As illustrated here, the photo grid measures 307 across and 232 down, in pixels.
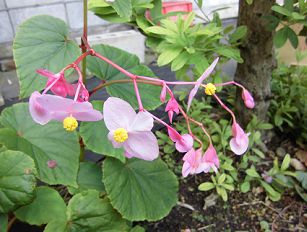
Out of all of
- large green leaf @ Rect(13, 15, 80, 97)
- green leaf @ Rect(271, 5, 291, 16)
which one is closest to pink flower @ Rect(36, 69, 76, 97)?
large green leaf @ Rect(13, 15, 80, 97)

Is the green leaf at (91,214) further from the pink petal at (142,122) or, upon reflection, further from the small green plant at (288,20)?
the small green plant at (288,20)

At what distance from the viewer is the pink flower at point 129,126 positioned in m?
0.44

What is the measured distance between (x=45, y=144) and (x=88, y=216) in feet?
0.70

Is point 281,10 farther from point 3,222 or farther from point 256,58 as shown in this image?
point 3,222

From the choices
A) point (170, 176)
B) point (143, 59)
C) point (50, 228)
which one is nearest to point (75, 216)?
point (50, 228)

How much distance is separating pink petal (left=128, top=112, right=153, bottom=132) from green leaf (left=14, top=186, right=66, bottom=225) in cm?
49

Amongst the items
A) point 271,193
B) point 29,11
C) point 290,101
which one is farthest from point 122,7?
point 29,11

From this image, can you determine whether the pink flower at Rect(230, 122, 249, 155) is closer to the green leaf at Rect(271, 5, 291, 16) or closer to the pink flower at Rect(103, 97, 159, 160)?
the pink flower at Rect(103, 97, 159, 160)

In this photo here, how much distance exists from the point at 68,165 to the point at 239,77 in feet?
2.65

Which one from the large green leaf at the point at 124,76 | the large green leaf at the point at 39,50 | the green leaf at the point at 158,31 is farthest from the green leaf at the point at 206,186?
the large green leaf at the point at 39,50

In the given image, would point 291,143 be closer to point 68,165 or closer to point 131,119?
point 68,165

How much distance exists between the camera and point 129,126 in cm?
46

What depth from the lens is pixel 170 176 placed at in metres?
1.04

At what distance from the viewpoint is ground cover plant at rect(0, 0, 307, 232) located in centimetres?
49
